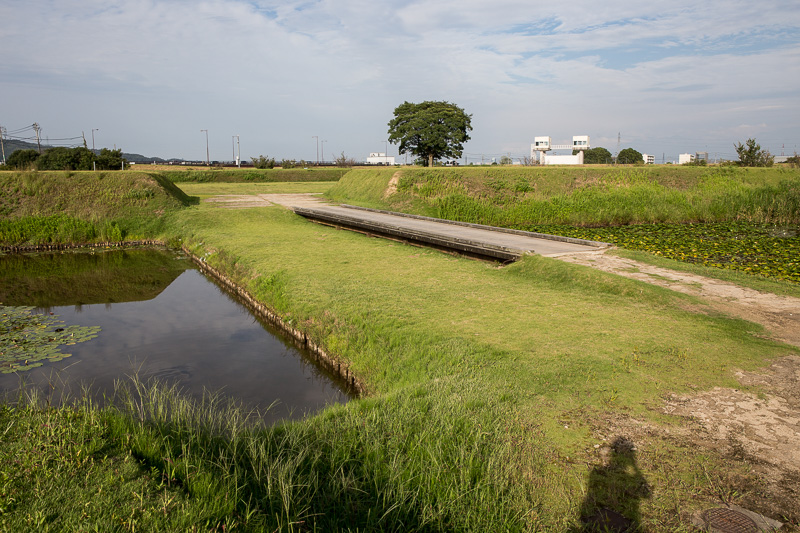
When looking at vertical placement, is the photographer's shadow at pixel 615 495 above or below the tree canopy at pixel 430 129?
below

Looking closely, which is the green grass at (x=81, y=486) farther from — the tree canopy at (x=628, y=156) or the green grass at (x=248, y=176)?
the tree canopy at (x=628, y=156)

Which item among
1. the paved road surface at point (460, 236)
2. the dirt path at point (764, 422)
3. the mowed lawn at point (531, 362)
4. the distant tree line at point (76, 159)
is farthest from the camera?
the distant tree line at point (76, 159)

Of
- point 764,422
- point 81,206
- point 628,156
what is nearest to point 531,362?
point 764,422

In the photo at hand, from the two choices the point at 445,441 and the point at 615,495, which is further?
the point at 445,441

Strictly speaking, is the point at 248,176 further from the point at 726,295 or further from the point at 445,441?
the point at 445,441

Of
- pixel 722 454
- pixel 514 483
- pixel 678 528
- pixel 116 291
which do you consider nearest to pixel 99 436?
pixel 514 483

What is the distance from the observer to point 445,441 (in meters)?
4.31

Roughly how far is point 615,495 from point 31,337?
9.68m

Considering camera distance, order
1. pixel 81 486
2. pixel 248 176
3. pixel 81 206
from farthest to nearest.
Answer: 1. pixel 248 176
2. pixel 81 206
3. pixel 81 486

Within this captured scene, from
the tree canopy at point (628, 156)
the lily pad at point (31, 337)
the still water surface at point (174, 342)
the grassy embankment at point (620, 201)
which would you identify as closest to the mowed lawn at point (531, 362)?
the still water surface at point (174, 342)

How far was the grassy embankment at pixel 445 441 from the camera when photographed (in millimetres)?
3346

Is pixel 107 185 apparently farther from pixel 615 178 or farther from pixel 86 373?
pixel 615 178

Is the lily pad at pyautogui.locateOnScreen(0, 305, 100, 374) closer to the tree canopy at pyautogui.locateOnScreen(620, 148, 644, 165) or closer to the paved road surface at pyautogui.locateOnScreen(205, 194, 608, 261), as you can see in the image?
the paved road surface at pyautogui.locateOnScreen(205, 194, 608, 261)

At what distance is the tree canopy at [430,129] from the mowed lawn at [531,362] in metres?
41.8
